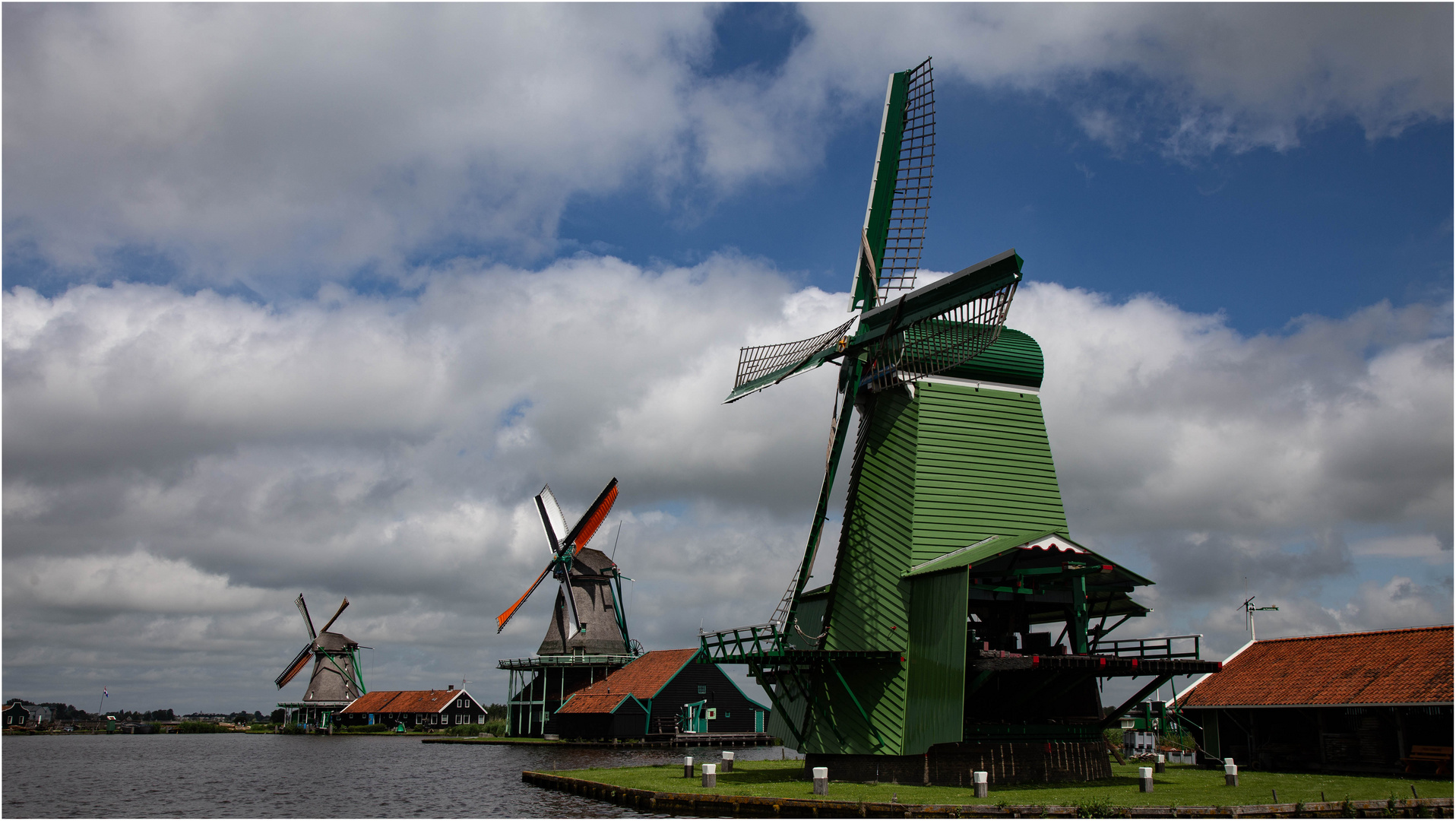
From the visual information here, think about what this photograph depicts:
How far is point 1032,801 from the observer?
16.0 m

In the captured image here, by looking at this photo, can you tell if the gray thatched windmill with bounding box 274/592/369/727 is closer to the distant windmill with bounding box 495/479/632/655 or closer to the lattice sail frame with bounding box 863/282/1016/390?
the distant windmill with bounding box 495/479/632/655

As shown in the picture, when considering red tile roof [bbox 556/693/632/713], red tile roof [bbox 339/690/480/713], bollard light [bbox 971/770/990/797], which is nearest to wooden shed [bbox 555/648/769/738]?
red tile roof [bbox 556/693/632/713]

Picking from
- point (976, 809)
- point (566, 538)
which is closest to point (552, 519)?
point (566, 538)

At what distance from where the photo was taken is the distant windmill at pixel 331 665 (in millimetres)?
72750

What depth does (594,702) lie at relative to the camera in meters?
46.9

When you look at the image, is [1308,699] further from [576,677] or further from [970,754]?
[576,677]

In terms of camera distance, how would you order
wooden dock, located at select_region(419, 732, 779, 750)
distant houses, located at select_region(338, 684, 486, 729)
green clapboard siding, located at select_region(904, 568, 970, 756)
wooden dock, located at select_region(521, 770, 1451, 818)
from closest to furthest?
wooden dock, located at select_region(521, 770, 1451, 818)
green clapboard siding, located at select_region(904, 568, 970, 756)
wooden dock, located at select_region(419, 732, 779, 750)
distant houses, located at select_region(338, 684, 486, 729)

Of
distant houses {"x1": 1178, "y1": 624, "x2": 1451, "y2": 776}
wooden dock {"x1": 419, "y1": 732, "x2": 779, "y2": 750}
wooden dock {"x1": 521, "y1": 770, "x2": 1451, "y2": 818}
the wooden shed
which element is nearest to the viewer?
wooden dock {"x1": 521, "y1": 770, "x2": 1451, "y2": 818}

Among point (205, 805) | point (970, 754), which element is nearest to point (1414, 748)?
point (970, 754)

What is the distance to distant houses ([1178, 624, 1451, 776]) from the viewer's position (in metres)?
19.8

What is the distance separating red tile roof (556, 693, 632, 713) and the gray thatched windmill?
32221 millimetres

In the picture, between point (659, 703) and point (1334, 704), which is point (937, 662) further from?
point (659, 703)

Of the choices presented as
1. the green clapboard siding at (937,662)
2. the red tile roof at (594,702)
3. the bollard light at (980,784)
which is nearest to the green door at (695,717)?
the red tile roof at (594,702)

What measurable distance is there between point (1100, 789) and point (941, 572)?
16.0ft
